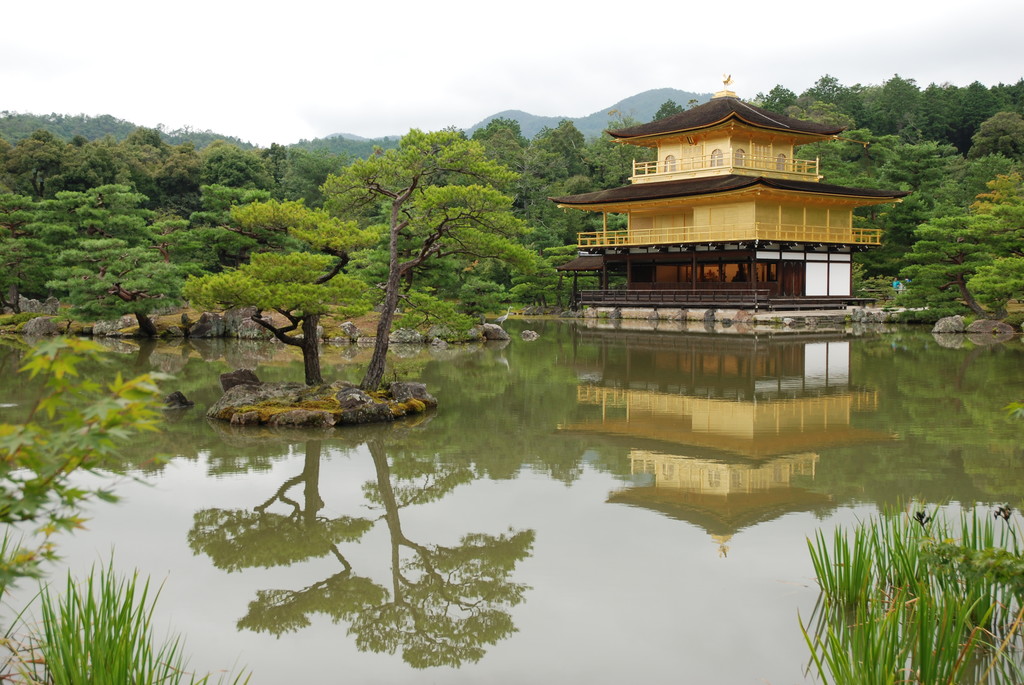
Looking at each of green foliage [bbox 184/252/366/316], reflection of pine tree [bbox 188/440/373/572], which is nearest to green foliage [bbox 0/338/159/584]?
reflection of pine tree [bbox 188/440/373/572]

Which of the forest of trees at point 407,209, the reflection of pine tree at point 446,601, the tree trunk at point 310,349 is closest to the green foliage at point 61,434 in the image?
the reflection of pine tree at point 446,601

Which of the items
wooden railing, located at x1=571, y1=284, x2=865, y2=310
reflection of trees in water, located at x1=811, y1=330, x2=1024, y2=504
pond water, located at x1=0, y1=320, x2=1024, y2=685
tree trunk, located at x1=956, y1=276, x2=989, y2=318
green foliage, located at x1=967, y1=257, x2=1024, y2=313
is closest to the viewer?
pond water, located at x1=0, y1=320, x2=1024, y2=685

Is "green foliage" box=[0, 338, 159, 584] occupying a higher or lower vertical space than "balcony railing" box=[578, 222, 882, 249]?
lower

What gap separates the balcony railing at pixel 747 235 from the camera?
31297 mm

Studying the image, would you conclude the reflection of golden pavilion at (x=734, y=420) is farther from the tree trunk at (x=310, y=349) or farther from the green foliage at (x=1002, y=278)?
the green foliage at (x=1002, y=278)

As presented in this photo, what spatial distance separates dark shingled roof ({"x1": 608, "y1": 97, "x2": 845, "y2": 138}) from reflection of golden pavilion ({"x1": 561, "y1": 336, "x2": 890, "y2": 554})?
16515 millimetres

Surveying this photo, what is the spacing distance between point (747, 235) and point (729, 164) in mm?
5297

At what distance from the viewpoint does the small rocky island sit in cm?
1155

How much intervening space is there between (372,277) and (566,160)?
30.4m

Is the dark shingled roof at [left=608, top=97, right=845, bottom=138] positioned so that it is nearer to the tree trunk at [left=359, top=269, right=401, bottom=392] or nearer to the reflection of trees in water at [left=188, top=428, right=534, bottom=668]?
the tree trunk at [left=359, top=269, right=401, bottom=392]

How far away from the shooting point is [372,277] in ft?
80.9

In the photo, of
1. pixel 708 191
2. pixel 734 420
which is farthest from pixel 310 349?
pixel 708 191

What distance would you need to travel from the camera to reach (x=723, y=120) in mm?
33188

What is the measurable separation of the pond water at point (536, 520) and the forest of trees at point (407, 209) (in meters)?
3.42
